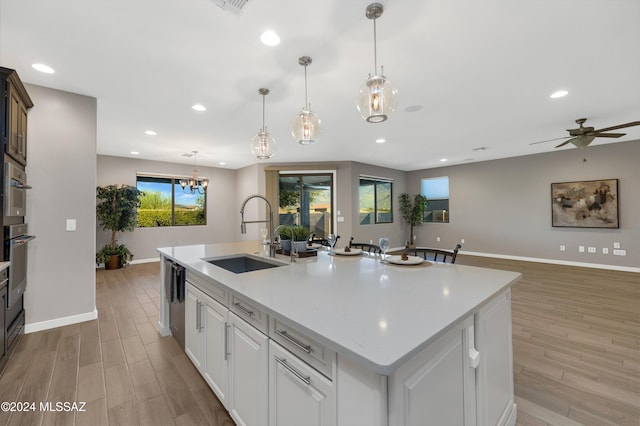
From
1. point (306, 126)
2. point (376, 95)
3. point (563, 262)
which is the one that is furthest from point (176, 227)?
point (563, 262)

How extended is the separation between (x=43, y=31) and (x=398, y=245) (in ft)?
27.6

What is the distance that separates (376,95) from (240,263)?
70.8 inches

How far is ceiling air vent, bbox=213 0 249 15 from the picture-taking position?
5.61 feet

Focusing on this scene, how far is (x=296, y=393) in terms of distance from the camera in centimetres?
108

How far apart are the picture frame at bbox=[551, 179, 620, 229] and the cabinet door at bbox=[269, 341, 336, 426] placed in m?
7.52

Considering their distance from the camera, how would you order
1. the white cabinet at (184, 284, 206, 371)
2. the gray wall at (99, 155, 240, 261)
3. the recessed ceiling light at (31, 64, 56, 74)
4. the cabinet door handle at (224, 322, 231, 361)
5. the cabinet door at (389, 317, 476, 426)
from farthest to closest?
the gray wall at (99, 155, 240, 261)
the recessed ceiling light at (31, 64, 56, 74)
the white cabinet at (184, 284, 206, 371)
the cabinet door handle at (224, 322, 231, 361)
the cabinet door at (389, 317, 476, 426)

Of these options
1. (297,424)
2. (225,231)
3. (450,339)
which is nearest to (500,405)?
(450,339)

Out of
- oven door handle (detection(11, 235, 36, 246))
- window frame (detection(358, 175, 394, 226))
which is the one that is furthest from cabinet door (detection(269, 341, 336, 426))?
window frame (detection(358, 175, 394, 226))

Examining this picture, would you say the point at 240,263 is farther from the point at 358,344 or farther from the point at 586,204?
the point at 586,204

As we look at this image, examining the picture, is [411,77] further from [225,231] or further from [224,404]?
[225,231]

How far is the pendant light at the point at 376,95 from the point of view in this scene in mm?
1773

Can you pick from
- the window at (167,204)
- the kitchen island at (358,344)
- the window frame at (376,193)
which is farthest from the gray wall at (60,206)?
the window frame at (376,193)

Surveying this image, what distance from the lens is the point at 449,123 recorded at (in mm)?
4195

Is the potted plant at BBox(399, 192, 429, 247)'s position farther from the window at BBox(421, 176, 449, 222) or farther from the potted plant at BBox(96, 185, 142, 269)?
the potted plant at BBox(96, 185, 142, 269)
